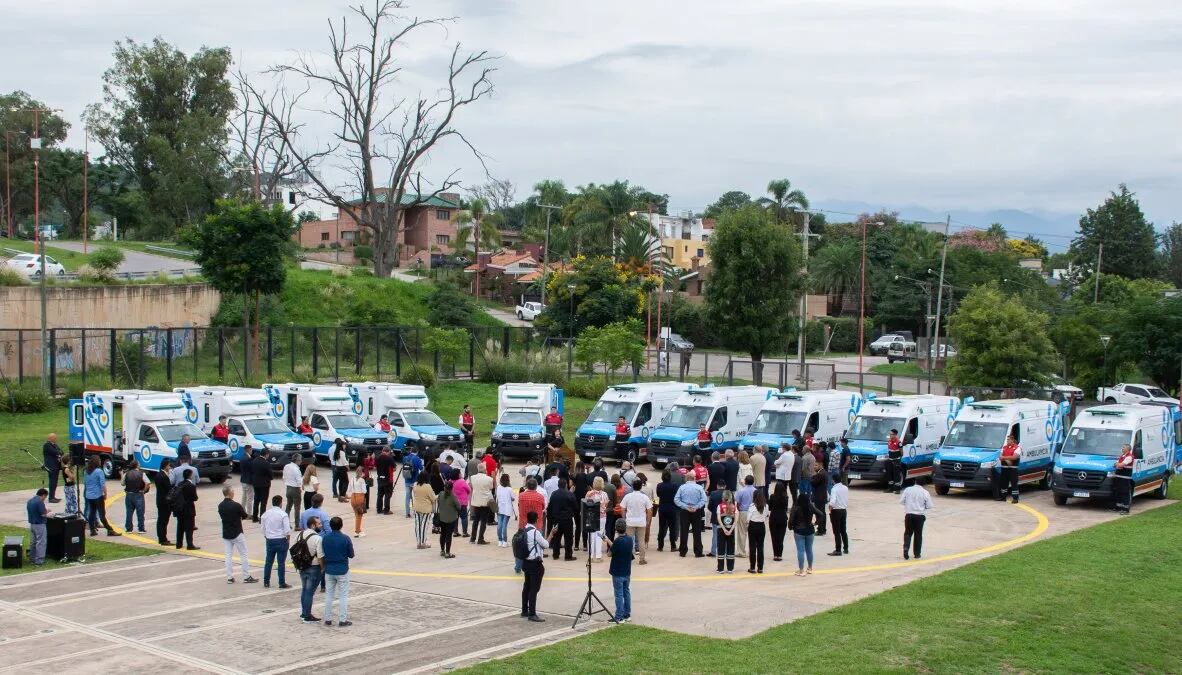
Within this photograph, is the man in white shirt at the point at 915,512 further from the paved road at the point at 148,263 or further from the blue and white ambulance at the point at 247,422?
the paved road at the point at 148,263

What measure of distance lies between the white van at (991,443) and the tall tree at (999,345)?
62.4ft

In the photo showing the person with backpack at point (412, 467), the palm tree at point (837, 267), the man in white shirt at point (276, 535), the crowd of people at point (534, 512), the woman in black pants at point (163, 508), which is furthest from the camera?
the palm tree at point (837, 267)

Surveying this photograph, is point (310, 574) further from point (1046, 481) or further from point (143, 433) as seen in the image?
point (1046, 481)

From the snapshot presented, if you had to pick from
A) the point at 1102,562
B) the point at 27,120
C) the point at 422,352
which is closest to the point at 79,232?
the point at 27,120

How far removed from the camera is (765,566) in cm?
2050

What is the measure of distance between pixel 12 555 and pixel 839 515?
14.9m

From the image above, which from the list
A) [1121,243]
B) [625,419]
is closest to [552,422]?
[625,419]

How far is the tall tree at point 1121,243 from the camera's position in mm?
115438

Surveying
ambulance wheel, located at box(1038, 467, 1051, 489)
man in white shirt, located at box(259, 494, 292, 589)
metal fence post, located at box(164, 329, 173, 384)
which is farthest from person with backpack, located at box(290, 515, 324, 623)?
metal fence post, located at box(164, 329, 173, 384)

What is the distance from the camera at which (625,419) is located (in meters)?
36.1

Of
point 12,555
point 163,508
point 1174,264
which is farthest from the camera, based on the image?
point 1174,264

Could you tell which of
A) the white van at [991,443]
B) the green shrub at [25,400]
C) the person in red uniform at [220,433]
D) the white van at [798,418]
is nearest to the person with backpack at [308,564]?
the person in red uniform at [220,433]

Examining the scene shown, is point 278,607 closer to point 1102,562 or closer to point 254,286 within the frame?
point 1102,562

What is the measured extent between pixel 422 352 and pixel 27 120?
63.5m
